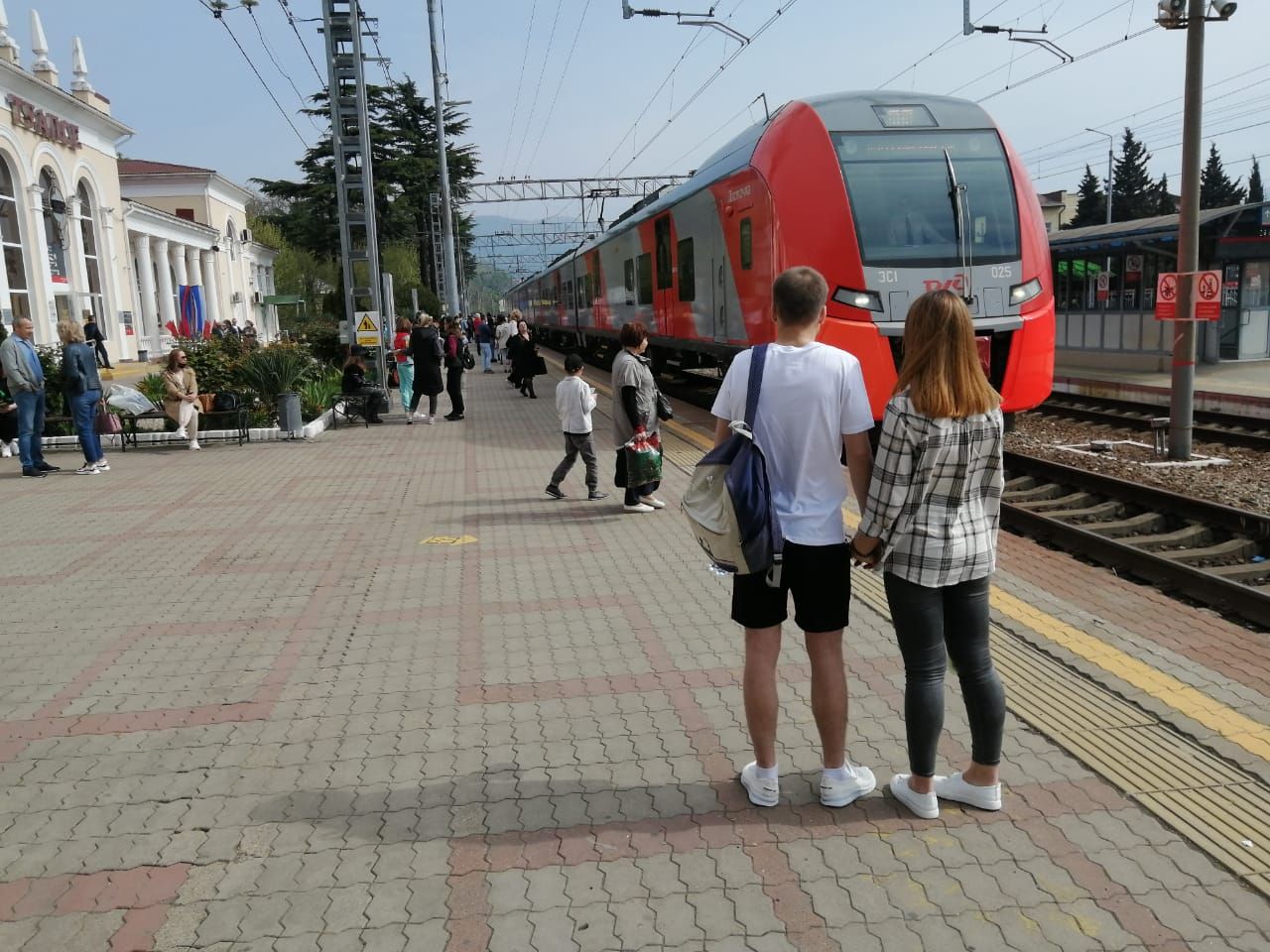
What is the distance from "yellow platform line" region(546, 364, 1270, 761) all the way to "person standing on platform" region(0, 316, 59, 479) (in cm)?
1015

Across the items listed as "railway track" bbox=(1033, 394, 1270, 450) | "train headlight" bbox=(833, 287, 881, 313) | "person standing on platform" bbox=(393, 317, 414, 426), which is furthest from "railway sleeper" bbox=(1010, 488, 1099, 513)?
"person standing on platform" bbox=(393, 317, 414, 426)

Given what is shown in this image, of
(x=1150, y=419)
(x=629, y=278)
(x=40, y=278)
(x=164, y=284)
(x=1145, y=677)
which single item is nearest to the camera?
(x=1145, y=677)

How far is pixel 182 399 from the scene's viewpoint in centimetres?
1372

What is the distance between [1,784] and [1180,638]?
5237 millimetres

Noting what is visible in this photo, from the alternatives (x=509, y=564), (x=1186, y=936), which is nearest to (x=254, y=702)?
(x=509, y=564)

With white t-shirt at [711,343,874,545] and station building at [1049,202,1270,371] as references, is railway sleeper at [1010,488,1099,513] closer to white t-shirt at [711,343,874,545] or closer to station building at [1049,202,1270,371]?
white t-shirt at [711,343,874,545]

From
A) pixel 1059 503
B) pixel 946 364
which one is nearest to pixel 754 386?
pixel 946 364

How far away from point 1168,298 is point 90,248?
30.4 meters

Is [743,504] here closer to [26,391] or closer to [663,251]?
[26,391]

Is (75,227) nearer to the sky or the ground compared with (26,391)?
nearer to the sky

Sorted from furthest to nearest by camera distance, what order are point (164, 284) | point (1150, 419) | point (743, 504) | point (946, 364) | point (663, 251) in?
point (164, 284)
point (663, 251)
point (1150, 419)
point (743, 504)
point (946, 364)

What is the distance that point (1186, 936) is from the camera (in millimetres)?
2791

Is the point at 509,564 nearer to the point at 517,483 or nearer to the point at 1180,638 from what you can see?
the point at 517,483

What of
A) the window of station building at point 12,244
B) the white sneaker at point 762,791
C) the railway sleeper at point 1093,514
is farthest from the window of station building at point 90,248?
the white sneaker at point 762,791
